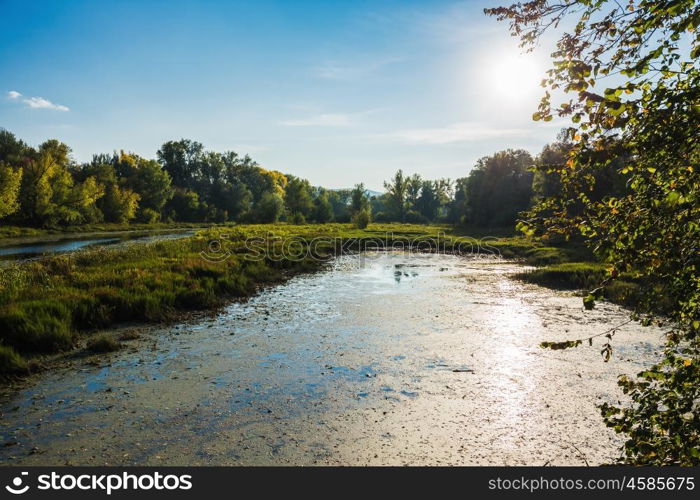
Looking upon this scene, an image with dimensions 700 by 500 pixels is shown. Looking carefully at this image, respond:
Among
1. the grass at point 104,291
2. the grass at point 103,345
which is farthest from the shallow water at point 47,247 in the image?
the grass at point 103,345

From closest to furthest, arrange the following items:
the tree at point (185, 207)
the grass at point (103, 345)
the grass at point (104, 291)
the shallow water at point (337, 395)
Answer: the shallow water at point (337, 395)
the grass at point (104, 291)
the grass at point (103, 345)
the tree at point (185, 207)

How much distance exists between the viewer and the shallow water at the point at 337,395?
5.62 meters

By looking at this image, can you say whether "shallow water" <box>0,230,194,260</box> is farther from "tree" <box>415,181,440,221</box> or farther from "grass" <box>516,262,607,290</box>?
"tree" <box>415,181,440,221</box>

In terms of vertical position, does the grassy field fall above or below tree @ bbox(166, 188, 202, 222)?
below

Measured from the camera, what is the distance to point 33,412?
6562 millimetres

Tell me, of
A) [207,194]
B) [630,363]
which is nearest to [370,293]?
[630,363]

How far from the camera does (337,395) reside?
743cm

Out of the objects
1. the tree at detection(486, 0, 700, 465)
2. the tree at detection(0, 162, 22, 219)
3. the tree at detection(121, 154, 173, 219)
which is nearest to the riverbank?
the tree at detection(0, 162, 22, 219)

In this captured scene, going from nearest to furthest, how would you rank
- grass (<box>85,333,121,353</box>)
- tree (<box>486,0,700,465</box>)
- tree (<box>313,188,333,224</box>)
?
tree (<box>486,0,700,465</box>), grass (<box>85,333,121,353</box>), tree (<box>313,188,333,224</box>)

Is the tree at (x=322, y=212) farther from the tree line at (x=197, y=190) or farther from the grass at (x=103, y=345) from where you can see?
the grass at (x=103, y=345)

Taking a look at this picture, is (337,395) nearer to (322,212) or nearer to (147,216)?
(147,216)

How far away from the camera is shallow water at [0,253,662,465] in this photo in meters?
5.62

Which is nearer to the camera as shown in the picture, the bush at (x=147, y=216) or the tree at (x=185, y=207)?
the bush at (x=147, y=216)

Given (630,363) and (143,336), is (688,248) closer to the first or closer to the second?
(630,363)
